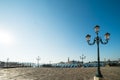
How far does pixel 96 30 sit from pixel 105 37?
131cm

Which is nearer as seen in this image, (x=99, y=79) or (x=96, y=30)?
(x=99, y=79)

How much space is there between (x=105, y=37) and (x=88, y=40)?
1664 millimetres

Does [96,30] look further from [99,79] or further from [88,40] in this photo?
[99,79]

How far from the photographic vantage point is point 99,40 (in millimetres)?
12891

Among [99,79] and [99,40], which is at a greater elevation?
[99,40]

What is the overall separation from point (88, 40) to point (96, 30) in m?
1.37

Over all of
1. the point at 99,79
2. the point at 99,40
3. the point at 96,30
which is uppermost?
the point at 96,30

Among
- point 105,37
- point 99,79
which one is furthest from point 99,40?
point 99,79

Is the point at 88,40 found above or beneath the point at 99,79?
above

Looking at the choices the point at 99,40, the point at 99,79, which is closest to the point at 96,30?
the point at 99,40

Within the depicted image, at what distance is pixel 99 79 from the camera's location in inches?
457

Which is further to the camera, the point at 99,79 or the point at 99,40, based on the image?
the point at 99,40

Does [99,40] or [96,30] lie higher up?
[96,30]

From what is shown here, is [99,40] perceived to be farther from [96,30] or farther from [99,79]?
[99,79]
